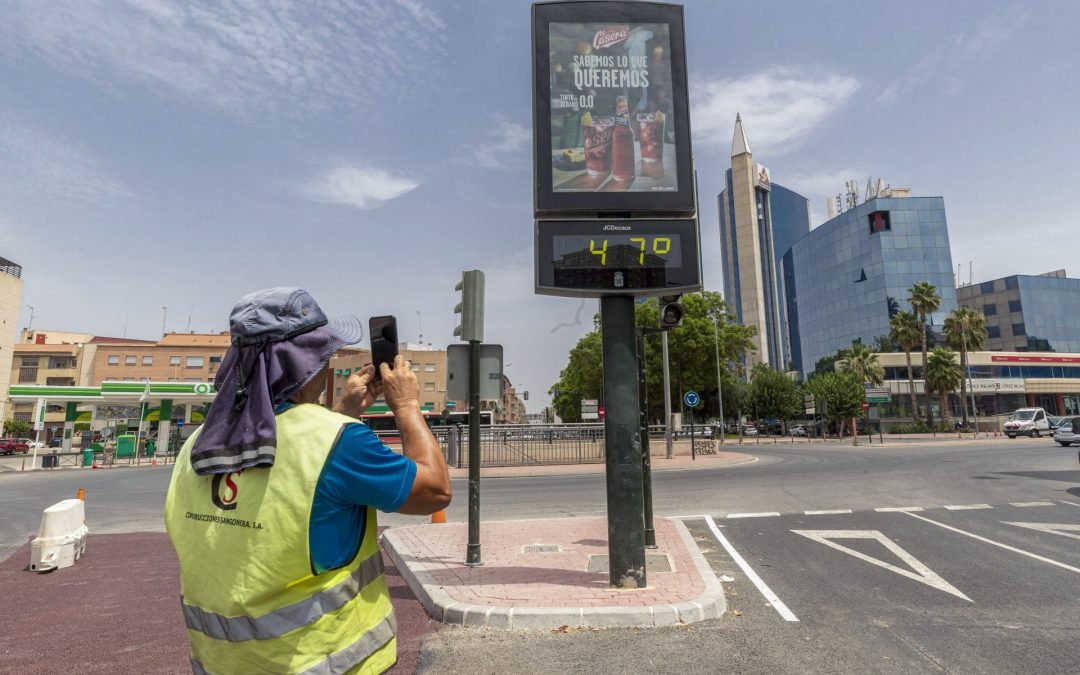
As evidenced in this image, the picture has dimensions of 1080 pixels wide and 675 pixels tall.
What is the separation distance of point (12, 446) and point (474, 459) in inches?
1912

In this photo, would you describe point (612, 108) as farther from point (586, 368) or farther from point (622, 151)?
point (586, 368)

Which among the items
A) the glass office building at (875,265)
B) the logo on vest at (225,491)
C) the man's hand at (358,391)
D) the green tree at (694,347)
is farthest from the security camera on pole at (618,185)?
the glass office building at (875,265)

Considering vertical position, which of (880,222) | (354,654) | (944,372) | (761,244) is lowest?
(354,654)

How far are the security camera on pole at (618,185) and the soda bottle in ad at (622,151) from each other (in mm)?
10

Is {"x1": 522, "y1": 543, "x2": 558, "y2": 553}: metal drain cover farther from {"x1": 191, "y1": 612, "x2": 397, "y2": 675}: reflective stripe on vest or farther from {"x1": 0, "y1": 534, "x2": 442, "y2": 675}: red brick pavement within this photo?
{"x1": 191, "y1": 612, "x2": 397, "y2": 675}: reflective stripe on vest

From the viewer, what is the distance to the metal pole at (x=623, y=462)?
5.76 m

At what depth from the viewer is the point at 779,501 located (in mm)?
12031

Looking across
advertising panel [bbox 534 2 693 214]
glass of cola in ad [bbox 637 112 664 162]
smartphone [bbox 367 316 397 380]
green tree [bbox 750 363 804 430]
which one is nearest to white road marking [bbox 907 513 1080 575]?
advertising panel [bbox 534 2 693 214]

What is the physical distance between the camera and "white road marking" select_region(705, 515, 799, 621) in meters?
5.22

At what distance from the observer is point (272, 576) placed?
154 centimetres

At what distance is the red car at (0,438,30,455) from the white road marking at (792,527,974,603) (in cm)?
4997

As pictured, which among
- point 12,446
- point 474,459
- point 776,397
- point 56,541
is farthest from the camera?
point 776,397

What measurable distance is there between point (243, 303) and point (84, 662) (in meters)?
4.12

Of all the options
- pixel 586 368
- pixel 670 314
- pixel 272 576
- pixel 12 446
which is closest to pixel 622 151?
pixel 670 314
